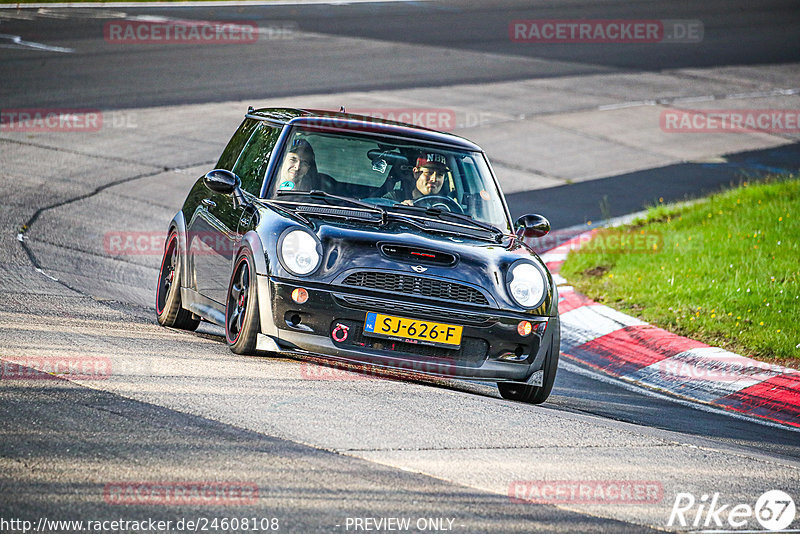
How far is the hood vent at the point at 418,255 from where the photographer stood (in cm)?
650

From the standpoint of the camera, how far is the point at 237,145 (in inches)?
328

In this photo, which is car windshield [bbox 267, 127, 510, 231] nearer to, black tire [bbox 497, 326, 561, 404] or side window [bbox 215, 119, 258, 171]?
side window [bbox 215, 119, 258, 171]

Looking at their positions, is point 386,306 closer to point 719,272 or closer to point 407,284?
point 407,284

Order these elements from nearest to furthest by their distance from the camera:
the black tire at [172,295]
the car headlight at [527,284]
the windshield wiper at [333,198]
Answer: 1. the car headlight at [527,284]
2. the windshield wiper at [333,198]
3. the black tire at [172,295]

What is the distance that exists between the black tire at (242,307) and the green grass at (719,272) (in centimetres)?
412

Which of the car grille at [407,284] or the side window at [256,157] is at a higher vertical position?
the side window at [256,157]

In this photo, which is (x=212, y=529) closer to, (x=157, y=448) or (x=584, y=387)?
(x=157, y=448)

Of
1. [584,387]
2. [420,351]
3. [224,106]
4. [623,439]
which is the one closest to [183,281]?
[420,351]

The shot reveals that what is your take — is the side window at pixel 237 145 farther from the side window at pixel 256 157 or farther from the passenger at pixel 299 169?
the passenger at pixel 299 169

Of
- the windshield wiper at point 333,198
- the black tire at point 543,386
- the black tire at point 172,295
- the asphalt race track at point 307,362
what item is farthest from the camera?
the black tire at point 172,295

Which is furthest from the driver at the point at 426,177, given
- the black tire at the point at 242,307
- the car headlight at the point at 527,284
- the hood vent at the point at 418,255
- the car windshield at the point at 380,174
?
the black tire at the point at 242,307

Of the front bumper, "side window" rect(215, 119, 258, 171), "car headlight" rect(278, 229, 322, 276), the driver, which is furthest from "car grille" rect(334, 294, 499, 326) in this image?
"side window" rect(215, 119, 258, 171)

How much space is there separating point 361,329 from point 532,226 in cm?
174

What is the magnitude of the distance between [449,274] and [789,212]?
7.16 m
